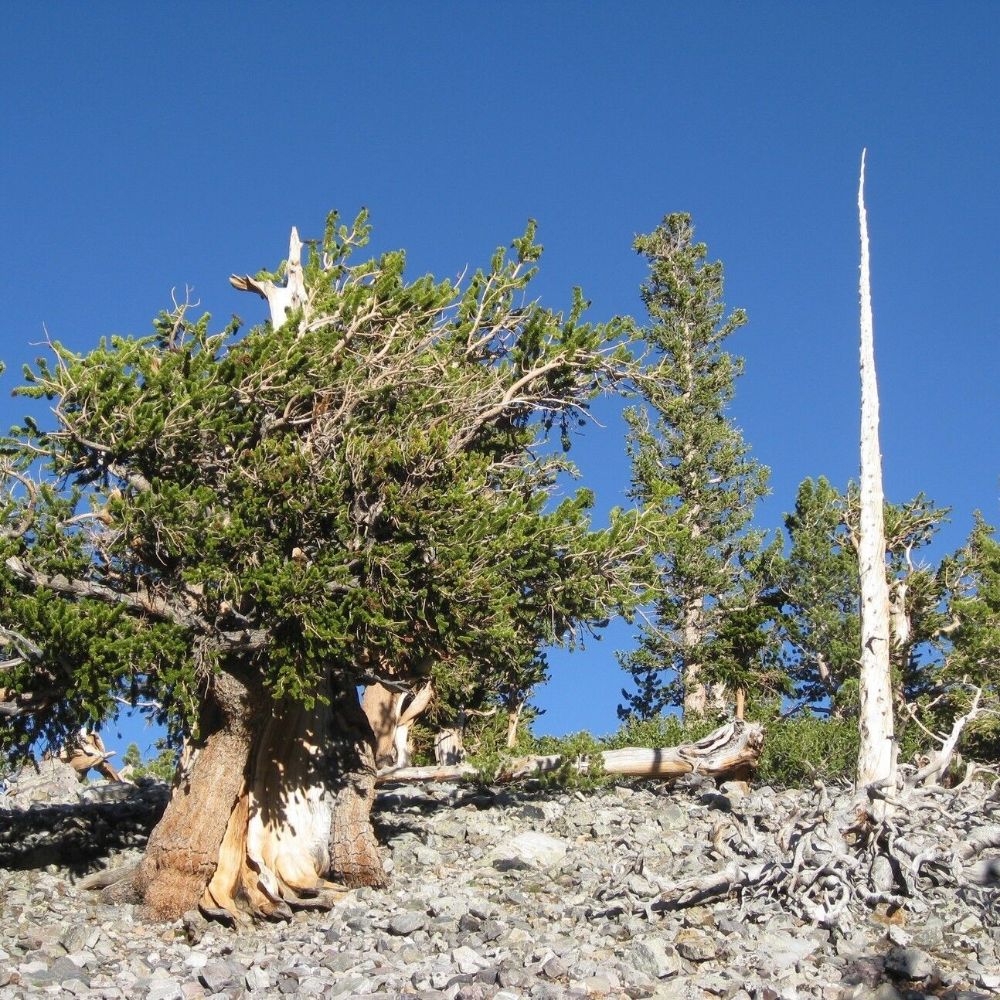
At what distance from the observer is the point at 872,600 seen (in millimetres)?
15055

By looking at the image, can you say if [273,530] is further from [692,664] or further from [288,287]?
[692,664]

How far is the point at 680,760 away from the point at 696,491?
54.2 ft

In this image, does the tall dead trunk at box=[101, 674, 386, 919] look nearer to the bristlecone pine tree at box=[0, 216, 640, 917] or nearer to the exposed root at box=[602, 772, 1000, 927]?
the bristlecone pine tree at box=[0, 216, 640, 917]

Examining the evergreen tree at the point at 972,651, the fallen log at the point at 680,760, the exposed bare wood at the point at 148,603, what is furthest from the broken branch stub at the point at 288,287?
the evergreen tree at the point at 972,651

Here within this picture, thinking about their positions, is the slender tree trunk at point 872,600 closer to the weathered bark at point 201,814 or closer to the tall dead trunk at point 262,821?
the tall dead trunk at point 262,821

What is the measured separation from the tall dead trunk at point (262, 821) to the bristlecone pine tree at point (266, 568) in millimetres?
26

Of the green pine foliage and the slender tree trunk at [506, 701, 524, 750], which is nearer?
the green pine foliage

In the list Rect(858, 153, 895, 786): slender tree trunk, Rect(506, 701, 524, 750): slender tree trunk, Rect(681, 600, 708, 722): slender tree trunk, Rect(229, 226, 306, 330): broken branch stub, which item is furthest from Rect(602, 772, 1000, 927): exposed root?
Rect(681, 600, 708, 722): slender tree trunk

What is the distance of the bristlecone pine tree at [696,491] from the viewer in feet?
96.7

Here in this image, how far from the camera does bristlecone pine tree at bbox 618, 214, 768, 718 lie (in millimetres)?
29469

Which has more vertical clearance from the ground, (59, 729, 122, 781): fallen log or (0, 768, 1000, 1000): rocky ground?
(59, 729, 122, 781): fallen log

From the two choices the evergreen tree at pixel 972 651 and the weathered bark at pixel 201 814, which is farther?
the evergreen tree at pixel 972 651

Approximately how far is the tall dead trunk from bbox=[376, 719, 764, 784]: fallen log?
3.10 metres

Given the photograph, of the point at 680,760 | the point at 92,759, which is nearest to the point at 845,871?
the point at 680,760
